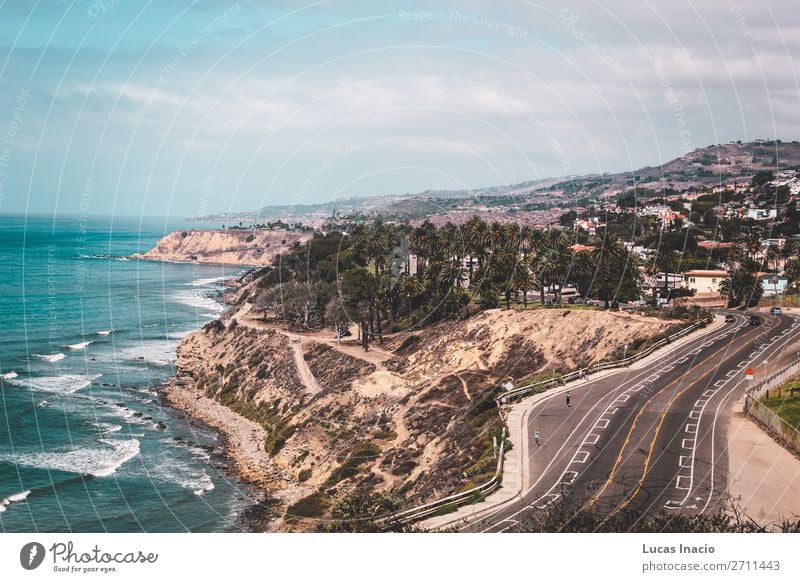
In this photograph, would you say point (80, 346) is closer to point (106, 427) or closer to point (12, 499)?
point (106, 427)

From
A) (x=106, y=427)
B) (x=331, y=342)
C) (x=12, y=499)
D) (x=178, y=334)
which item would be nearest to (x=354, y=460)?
(x=12, y=499)

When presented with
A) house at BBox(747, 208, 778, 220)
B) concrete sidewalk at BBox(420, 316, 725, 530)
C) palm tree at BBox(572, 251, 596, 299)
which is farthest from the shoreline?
house at BBox(747, 208, 778, 220)

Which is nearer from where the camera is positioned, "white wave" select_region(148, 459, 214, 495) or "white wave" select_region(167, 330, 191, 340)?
"white wave" select_region(148, 459, 214, 495)

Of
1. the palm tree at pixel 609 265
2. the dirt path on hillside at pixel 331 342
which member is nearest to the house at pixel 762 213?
the palm tree at pixel 609 265

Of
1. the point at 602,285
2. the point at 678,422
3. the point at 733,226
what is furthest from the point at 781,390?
the point at 733,226

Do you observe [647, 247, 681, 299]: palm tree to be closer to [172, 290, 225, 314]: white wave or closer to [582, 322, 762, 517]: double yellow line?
[582, 322, 762, 517]: double yellow line
